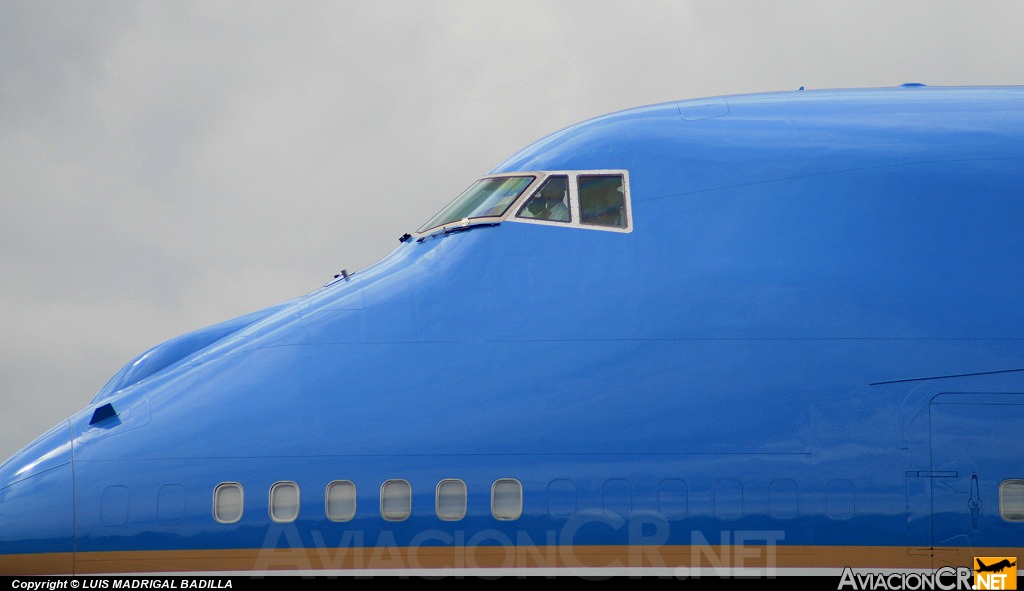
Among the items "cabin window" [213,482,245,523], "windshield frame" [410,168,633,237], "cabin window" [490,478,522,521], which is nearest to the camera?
"cabin window" [490,478,522,521]

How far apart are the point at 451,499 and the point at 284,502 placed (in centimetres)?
180

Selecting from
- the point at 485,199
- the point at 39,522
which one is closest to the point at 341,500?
the point at 39,522

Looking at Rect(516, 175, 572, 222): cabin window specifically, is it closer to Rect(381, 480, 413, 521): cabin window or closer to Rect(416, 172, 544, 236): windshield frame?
Rect(416, 172, 544, 236): windshield frame

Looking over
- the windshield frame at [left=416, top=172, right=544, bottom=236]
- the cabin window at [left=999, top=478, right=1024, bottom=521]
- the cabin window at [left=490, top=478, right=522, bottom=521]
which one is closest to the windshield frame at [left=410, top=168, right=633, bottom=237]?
the windshield frame at [left=416, top=172, right=544, bottom=236]

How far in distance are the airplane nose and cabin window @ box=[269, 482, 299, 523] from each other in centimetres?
220

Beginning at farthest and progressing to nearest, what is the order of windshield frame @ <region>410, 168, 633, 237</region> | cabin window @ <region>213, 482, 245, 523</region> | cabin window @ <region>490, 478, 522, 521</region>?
1. windshield frame @ <region>410, 168, 633, 237</region>
2. cabin window @ <region>213, 482, 245, 523</region>
3. cabin window @ <region>490, 478, 522, 521</region>

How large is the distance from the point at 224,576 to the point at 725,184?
7.11 metres

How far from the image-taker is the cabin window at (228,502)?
44.1ft

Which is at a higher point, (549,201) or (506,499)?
(549,201)

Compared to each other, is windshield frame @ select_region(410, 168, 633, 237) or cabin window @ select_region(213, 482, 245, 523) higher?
windshield frame @ select_region(410, 168, 633, 237)

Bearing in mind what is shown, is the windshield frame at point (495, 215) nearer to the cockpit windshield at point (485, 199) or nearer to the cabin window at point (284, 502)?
the cockpit windshield at point (485, 199)

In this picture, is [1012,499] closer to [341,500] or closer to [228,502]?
[341,500]

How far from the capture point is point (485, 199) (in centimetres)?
1520

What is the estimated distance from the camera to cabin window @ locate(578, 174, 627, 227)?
47.7 ft
